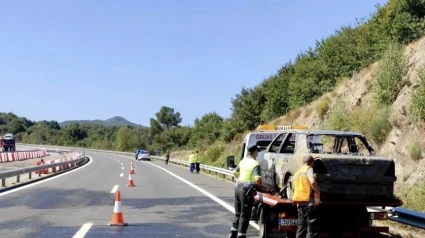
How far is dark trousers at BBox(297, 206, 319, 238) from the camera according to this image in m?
7.86

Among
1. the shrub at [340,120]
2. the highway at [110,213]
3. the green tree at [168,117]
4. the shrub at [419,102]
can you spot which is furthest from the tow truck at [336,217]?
the green tree at [168,117]

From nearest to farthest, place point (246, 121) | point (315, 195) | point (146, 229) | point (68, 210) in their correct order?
point (315, 195), point (146, 229), point (68, 210), point (246, 121)

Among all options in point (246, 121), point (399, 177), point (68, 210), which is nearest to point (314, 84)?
point (246, 121)

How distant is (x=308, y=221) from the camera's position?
7930 mm

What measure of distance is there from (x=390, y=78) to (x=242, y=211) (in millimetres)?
15231

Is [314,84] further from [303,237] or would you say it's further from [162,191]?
[303,237]

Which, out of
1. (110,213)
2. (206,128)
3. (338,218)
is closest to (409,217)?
(338,218)

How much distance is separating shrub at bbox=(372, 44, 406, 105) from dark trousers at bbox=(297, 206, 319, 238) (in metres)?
15.6

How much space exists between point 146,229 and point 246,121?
50.8 meters

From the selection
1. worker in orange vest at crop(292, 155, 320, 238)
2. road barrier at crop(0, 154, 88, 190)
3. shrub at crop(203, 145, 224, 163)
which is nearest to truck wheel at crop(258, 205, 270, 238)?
worker in orange vest at crop(292, 155, 320, 238)

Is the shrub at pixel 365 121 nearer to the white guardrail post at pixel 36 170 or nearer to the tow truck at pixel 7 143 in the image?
the white guardrail post at pixel 36 170

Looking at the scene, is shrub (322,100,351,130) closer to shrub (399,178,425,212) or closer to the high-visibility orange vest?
shrub (399,178,425,212)

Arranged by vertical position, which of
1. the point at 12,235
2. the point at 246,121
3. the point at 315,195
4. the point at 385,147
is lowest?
the point at 12,235

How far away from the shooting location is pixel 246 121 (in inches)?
2393
